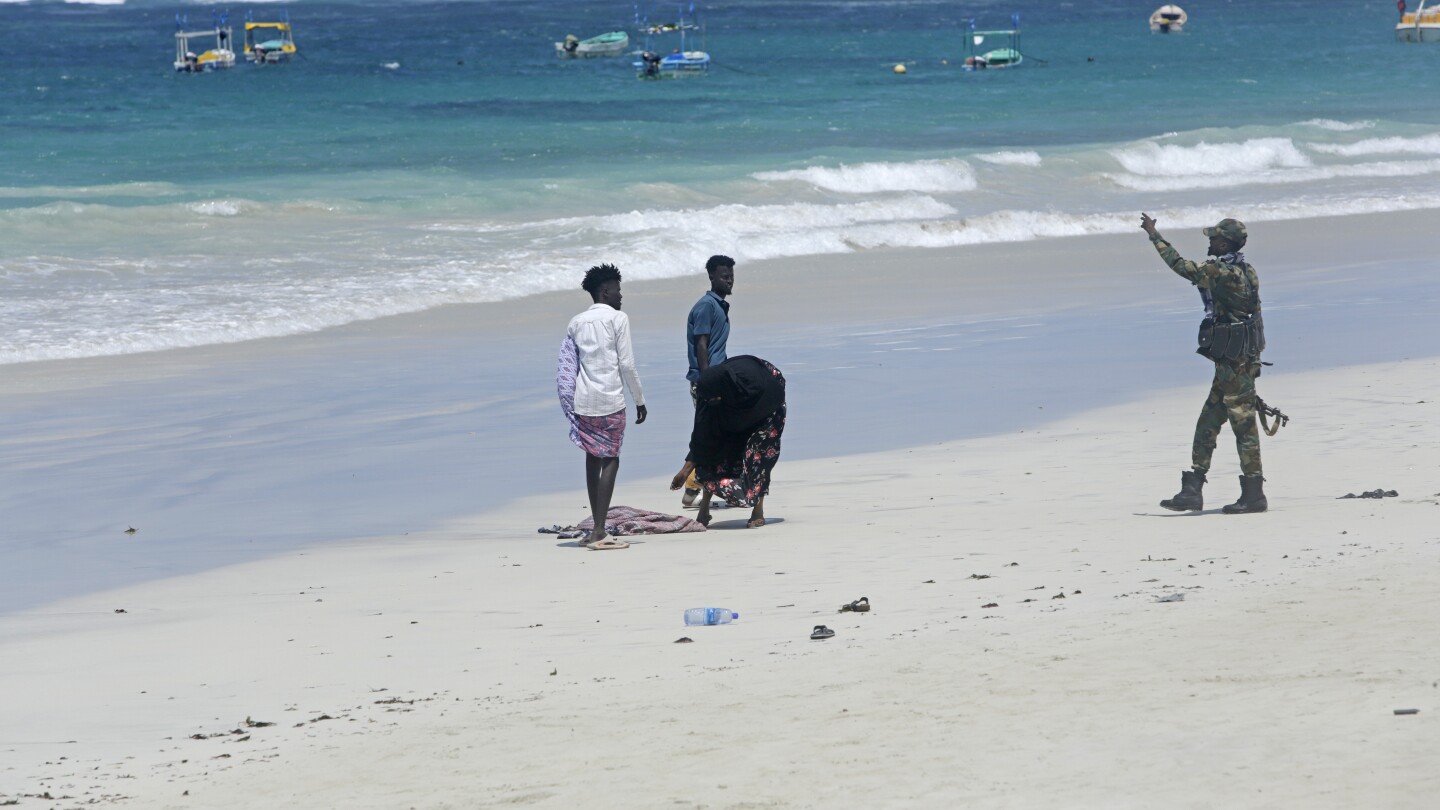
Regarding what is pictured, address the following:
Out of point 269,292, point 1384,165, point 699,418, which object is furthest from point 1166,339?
point 1384,165

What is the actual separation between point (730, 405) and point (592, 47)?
82095mm

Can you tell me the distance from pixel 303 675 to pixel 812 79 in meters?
62.3

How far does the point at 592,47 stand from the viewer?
291ft

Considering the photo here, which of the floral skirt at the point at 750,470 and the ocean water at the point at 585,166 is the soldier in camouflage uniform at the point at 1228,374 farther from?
the ocean water at the point at 585,166

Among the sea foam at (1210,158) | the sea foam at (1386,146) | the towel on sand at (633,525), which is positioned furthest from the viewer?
the sea foam at (1386,146)

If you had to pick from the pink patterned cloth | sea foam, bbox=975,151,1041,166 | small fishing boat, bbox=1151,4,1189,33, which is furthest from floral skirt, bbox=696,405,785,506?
small fishing boat, bbox=1151,4,1189,33

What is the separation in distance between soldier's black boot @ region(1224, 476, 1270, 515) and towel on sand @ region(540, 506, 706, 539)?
8.69 ft

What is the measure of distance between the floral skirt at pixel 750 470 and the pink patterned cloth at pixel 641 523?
8.6 inches

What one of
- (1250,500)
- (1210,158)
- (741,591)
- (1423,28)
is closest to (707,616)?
(741,591)

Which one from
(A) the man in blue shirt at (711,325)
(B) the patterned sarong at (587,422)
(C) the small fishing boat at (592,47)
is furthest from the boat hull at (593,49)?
(B) the patterned sarong at (587,422)

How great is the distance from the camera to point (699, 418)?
9.05 meters

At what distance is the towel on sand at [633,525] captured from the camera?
8758mm

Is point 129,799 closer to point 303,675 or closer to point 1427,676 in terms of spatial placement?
point 303,675

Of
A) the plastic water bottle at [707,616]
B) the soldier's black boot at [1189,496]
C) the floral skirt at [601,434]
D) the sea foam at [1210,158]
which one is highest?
the floral skirt at [601,434]
